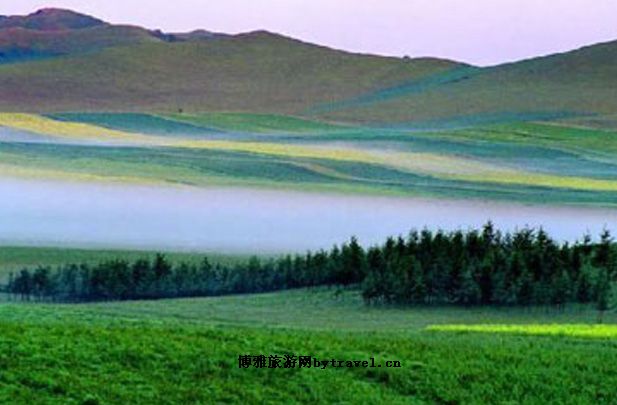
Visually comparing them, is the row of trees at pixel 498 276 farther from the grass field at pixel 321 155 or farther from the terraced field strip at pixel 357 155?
the terraced field strip at pixel 357 155

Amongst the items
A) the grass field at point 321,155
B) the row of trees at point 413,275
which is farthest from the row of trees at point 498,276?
the grass field at point 321,155

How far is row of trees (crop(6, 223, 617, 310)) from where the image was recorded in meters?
46.3

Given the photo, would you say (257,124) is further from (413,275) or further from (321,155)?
(413,275)

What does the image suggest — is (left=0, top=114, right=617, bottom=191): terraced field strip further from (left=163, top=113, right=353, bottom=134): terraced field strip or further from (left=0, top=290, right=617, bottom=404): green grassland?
(left=0, top=290, right=617, bottom=404): green grassland

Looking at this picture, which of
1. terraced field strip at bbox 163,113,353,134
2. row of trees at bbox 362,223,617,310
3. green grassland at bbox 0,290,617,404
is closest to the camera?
green grassland at bbox 0,290,617,404

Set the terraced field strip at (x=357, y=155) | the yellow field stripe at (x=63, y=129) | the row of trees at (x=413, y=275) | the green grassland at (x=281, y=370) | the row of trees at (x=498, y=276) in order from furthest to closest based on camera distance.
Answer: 1. the yellow field stripe at (x=63, y=129)
2. the terraced field strip at (x=357, y=155)
3. the row of trees at (x=413, y=275)
4. the row of trees at (x=498, y=276)
5. the green grassland at (x=281, y=370)

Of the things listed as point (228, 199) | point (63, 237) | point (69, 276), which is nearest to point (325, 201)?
point (228, 199)

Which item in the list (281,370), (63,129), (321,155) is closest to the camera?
(281,370)

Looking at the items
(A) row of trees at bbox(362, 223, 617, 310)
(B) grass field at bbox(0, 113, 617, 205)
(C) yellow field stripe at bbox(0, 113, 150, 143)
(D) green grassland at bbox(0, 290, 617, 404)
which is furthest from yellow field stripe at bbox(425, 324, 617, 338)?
(C) yellow field stripe at bbox(0, 113, 150, 143)

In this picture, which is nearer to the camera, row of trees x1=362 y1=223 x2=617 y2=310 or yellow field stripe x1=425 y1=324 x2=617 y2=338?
yellow field stripe x1=425 y1=324 x2=617 y2=338

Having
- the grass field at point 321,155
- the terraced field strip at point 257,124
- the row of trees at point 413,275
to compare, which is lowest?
the row of trees at point 413,275

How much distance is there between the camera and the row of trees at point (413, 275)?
46.3 meters

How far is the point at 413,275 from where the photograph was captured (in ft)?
156

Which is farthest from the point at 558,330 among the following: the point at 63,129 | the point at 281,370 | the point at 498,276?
the point at 63,129
